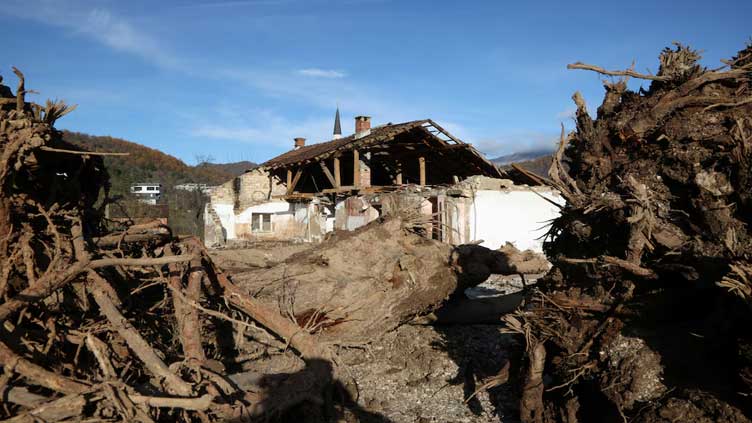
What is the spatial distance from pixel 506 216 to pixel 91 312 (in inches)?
531

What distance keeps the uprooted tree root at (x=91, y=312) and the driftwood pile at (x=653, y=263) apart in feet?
6.55

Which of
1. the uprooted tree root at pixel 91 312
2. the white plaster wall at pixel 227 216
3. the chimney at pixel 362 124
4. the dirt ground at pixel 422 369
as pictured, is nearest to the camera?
the uprooted tree root at pixel 91 312

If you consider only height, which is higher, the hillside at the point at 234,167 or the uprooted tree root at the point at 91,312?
the hillside at the point at 234,167

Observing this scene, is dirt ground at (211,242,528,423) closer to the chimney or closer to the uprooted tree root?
the uprooted tree root

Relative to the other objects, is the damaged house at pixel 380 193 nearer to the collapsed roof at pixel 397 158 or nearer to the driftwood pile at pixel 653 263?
the collapsed roof at pixel 397 158

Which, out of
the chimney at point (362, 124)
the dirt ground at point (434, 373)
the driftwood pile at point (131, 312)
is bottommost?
the dirt ground at point (434, 373)

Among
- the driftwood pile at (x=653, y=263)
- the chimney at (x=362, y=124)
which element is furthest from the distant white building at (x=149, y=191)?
the driftwood pile at (x=653, y=263)

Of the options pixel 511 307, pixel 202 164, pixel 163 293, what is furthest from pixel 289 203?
pixel 202 164

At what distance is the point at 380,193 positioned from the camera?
61.2ft

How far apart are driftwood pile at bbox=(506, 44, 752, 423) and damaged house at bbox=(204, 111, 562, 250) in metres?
8.48

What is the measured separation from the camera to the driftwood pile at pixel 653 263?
140 inches

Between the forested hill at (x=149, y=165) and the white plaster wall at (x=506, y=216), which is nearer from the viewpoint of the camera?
the white plaster wall at (x=506, y=216)

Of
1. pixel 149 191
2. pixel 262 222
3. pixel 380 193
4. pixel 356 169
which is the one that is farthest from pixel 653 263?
pixel 149 191

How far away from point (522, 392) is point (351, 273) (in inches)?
87.9
